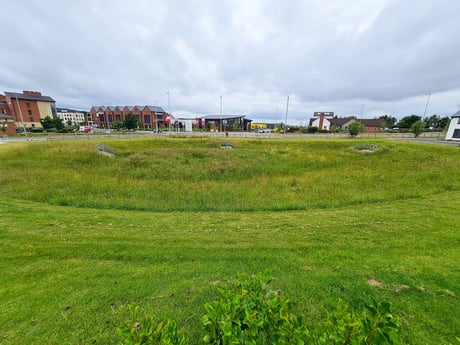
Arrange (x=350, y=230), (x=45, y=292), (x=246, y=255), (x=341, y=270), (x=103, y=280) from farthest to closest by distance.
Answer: (x=350, y=230)
(x=246, y=255)
(x=341, y=270)
(x=103, y=280)
(x=45, y=292)

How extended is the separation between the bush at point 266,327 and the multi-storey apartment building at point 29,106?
10525cm

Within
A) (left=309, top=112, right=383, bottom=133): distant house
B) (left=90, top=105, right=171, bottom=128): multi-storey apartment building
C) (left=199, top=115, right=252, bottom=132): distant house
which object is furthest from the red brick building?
(left=309, top=112, right=383, bottom=133): distant house

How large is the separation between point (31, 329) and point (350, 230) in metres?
6.35

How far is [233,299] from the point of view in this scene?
1561 mm

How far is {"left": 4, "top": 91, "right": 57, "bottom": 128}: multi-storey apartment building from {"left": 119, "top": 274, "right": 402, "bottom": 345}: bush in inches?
4144

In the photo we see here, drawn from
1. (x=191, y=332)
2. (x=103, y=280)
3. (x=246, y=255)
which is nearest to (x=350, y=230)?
(x=246, y=255)

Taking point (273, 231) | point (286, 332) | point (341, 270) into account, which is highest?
point (286, 332)

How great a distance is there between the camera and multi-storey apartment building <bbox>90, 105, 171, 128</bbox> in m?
95.2

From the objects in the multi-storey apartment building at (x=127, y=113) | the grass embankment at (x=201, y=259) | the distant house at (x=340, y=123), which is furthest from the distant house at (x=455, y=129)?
the multi-storey apartment building at (x=127, y=113)

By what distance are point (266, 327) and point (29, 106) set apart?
11372cm

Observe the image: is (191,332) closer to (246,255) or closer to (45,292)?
(246,255)

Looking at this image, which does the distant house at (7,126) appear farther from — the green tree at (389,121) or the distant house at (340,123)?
the green tree at (389,121)

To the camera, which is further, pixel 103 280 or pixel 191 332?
pixel 103 280

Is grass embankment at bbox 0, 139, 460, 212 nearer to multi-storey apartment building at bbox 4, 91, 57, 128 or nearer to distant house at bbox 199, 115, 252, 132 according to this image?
distant house at bbox 199, 115, 252, 132
